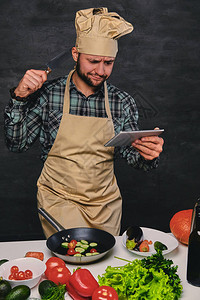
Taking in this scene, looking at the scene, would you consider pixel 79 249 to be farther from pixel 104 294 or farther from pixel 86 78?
pixel 86 78

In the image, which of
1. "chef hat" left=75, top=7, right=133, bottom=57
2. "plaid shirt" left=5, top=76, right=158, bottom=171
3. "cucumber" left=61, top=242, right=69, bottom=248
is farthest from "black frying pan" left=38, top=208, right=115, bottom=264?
"chef hat" left=75, top=7, right=133, bottom=57

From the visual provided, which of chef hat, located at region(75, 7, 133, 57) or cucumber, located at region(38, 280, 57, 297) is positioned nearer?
cucumber, located at region(38, 280, 57, 297)

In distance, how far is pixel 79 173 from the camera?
2635mm

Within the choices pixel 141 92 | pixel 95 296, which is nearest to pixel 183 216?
pixel 95 296

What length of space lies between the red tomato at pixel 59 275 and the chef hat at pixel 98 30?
1425 millimetres

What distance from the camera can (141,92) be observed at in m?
3.92

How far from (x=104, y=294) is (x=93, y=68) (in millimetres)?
1533

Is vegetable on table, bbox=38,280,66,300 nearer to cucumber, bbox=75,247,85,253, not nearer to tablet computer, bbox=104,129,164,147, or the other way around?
cucumber, bbox=75,247,85,253

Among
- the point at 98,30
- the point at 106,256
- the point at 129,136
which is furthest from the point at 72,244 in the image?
the point at 98,30

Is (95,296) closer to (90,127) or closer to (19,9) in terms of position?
(90,127)

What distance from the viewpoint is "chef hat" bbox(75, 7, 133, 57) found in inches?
101

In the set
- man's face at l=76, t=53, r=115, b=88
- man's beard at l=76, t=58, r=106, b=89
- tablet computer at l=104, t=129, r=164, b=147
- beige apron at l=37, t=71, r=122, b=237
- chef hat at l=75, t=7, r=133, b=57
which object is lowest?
beige apron at l=37, t=71, r=122, b=237

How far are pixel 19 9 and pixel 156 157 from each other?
2.01 m

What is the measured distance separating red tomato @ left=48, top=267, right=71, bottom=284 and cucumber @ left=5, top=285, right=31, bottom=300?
143mm
